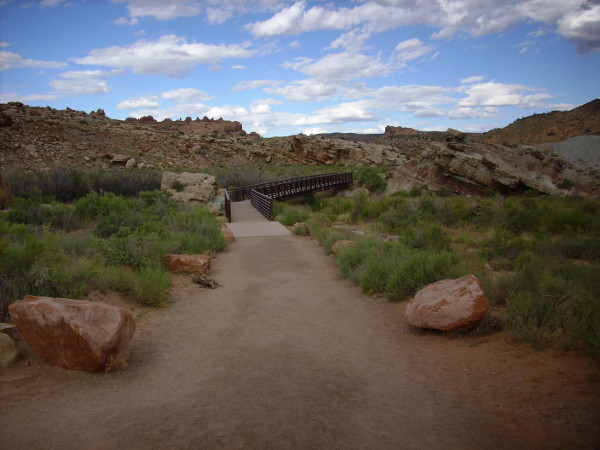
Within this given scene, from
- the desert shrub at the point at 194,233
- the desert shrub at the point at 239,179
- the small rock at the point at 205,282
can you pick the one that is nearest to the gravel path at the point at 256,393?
the small rock at the point at 205,282

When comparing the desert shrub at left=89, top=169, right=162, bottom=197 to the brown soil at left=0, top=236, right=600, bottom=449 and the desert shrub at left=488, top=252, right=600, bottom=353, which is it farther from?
the desert shrub at left=488, top=252, right=600, bottom=353

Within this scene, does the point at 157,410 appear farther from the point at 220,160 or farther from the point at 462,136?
the point at 220,160

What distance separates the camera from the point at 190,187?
2048 cm

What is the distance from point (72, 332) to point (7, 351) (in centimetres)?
80

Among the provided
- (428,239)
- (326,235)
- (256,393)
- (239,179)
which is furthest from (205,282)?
(239,179)

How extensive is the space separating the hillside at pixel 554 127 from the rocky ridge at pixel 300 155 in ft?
57.7

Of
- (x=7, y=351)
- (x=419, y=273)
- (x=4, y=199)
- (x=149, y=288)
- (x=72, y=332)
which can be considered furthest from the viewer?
(x=4, y=199)

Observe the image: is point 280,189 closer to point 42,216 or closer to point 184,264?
point 42,216

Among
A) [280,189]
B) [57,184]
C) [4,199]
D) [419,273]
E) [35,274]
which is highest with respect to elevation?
[57,184]

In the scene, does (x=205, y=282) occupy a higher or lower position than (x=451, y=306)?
lower

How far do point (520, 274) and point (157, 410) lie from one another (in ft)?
17.8

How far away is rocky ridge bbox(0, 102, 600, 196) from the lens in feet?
73.4

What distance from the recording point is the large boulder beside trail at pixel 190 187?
18980 millimetres

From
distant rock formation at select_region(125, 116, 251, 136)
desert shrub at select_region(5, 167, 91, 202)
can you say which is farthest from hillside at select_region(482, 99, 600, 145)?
distant rock formation at select_region(125, 116, 251, 136)
